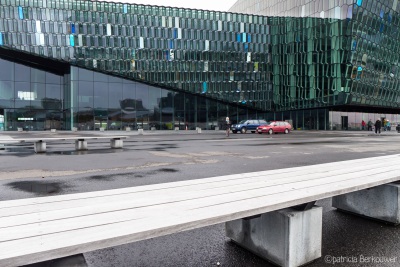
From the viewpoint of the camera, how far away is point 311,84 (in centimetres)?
4728

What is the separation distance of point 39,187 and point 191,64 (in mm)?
47572

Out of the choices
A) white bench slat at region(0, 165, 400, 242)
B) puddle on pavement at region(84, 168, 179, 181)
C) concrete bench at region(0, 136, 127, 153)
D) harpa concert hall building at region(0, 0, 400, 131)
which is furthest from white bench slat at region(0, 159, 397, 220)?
harpa concert hall building at region(0, 0, 400, 131)

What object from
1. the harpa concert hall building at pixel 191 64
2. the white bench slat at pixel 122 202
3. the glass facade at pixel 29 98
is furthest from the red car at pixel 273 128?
the glass facade at pixel 29 98

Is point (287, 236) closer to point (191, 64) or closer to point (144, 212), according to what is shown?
point (144, 212)

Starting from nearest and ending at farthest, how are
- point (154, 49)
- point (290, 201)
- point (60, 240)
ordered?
point (60, 240)
point (290, 201)
point (154, 49)

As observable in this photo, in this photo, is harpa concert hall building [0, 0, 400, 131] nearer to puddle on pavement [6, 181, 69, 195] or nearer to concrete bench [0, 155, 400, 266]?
puddle on pavement [6, 181, 69, 195]

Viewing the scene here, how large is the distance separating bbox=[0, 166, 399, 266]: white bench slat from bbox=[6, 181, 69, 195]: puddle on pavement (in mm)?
4170

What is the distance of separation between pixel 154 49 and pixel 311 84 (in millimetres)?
27182

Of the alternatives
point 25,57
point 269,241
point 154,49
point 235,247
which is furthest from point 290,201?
point 25,57

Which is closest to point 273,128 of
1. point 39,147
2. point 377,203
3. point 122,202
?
point 39,147

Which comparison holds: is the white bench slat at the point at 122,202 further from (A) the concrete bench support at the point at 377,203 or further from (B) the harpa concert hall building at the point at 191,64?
(B) the harpa concert hall building at the point at 191,64

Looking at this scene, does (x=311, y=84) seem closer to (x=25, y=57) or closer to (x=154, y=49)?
(x=154, y=49)

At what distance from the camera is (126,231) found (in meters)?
1.88

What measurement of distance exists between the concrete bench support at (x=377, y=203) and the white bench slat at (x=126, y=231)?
6.69 feet
